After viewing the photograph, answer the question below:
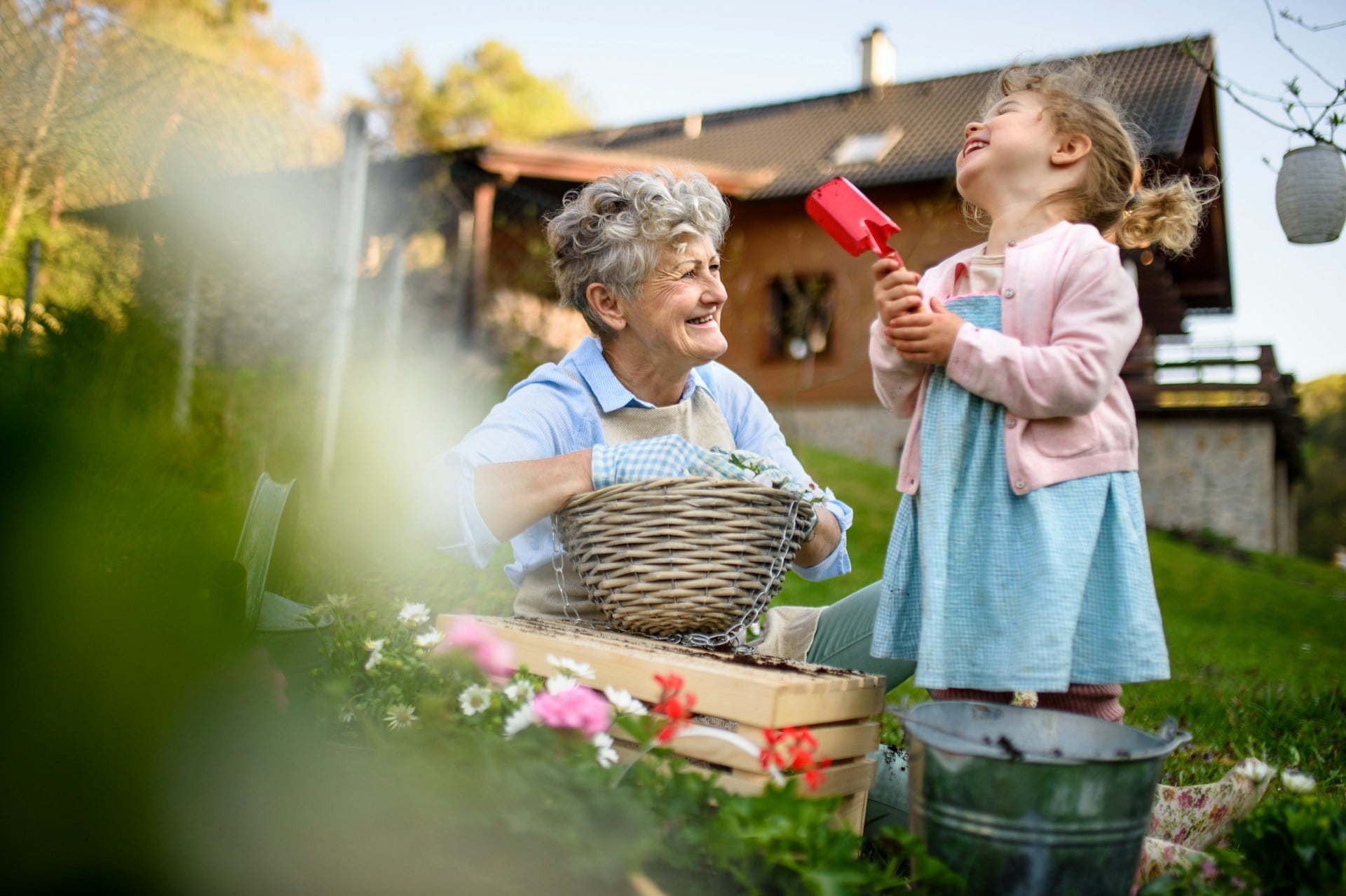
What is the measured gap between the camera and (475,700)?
1458 millimetres

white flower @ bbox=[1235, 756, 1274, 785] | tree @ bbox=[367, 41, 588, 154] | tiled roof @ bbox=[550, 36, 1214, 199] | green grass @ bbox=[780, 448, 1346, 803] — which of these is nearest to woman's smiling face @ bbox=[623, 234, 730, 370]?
white flower @ bbox=[1235, 756, 1274, 785]

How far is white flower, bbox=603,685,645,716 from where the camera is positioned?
1.39 metres

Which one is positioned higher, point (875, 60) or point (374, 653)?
point (875, 60)

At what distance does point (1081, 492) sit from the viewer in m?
1.48

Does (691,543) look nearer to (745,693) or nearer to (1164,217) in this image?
(745,693)

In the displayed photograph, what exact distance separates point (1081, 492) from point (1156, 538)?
11.7 m

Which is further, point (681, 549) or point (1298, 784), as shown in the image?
point (681, 549)

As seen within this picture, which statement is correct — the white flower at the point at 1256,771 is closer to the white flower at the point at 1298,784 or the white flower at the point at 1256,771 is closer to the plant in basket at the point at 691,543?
the white flower at the point at 1298,784

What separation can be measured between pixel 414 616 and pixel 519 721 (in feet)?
1.76

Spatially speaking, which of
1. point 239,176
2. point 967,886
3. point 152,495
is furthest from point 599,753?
point 239,176

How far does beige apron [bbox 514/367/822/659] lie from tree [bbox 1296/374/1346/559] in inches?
1294

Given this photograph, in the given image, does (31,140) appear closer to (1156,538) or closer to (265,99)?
(265,99)

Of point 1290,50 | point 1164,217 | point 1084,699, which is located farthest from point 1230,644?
point 1084,699

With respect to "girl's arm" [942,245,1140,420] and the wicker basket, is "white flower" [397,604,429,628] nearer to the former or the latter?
the wicker basket
